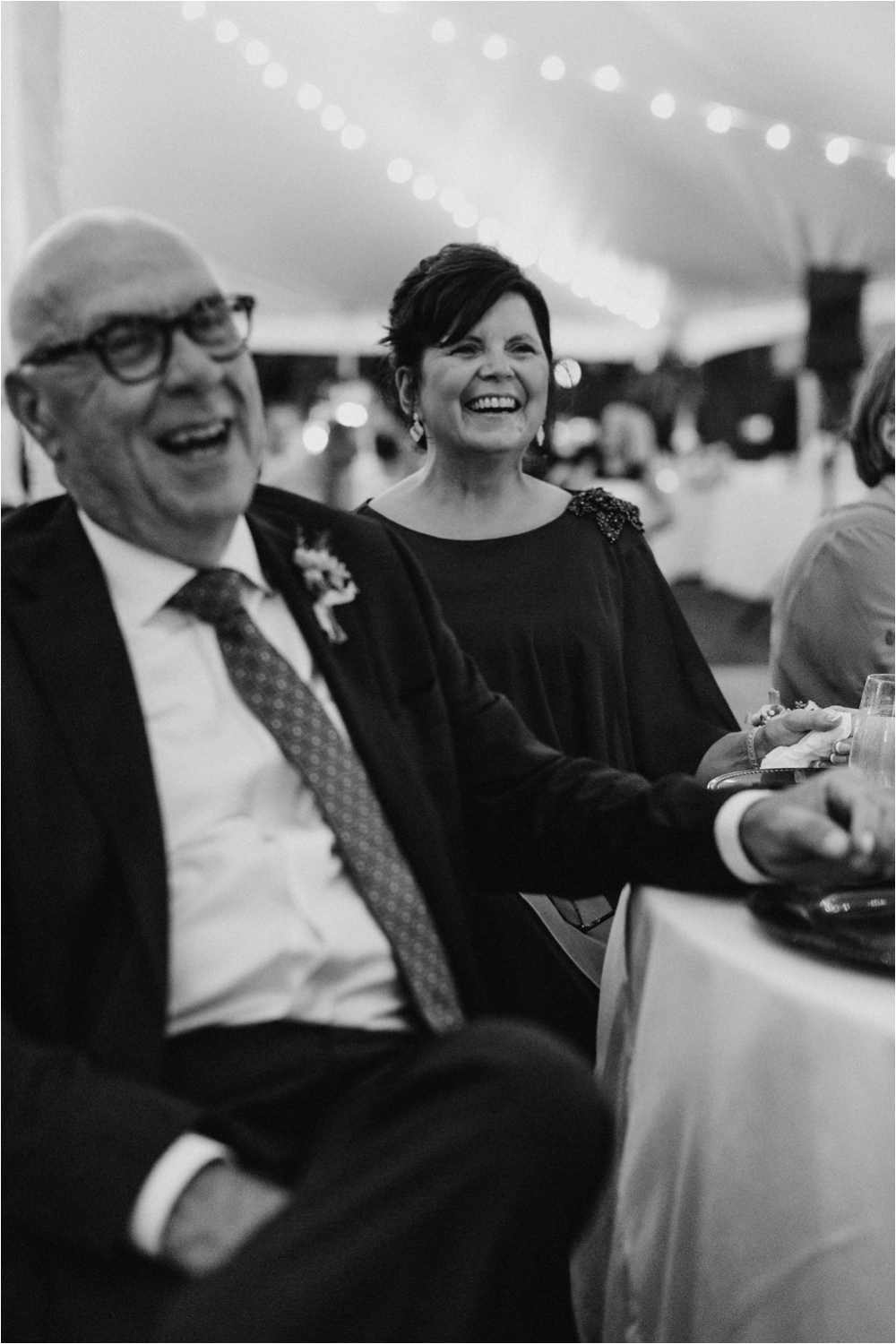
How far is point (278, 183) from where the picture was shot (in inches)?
500

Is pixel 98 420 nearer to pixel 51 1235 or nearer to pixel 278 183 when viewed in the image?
pixel 51 1235

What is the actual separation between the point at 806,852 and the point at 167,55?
940cm

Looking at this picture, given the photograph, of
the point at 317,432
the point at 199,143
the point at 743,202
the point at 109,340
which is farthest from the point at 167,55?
the point at 109,340

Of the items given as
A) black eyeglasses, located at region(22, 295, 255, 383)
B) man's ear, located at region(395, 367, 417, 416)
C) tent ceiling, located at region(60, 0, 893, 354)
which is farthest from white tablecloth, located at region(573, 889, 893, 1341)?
tent ceiling, located at region(60, 0, 893, 354)

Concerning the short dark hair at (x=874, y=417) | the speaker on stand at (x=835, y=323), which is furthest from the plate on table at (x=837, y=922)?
the speaker on stand at (x=835, y=323)

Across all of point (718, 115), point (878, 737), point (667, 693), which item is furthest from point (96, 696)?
point (718, 115)

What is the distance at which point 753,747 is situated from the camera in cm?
208

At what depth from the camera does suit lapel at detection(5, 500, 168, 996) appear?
1.30m

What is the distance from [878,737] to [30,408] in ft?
3.54

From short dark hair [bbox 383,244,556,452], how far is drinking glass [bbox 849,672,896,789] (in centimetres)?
105

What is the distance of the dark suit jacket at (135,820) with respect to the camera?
1178 millimetres

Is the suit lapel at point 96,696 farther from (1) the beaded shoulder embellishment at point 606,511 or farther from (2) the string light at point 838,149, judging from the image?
(2) the string light at point 838,149

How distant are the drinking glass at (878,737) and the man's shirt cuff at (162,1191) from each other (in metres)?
0.95

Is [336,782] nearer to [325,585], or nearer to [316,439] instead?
Answer: [325,585]
